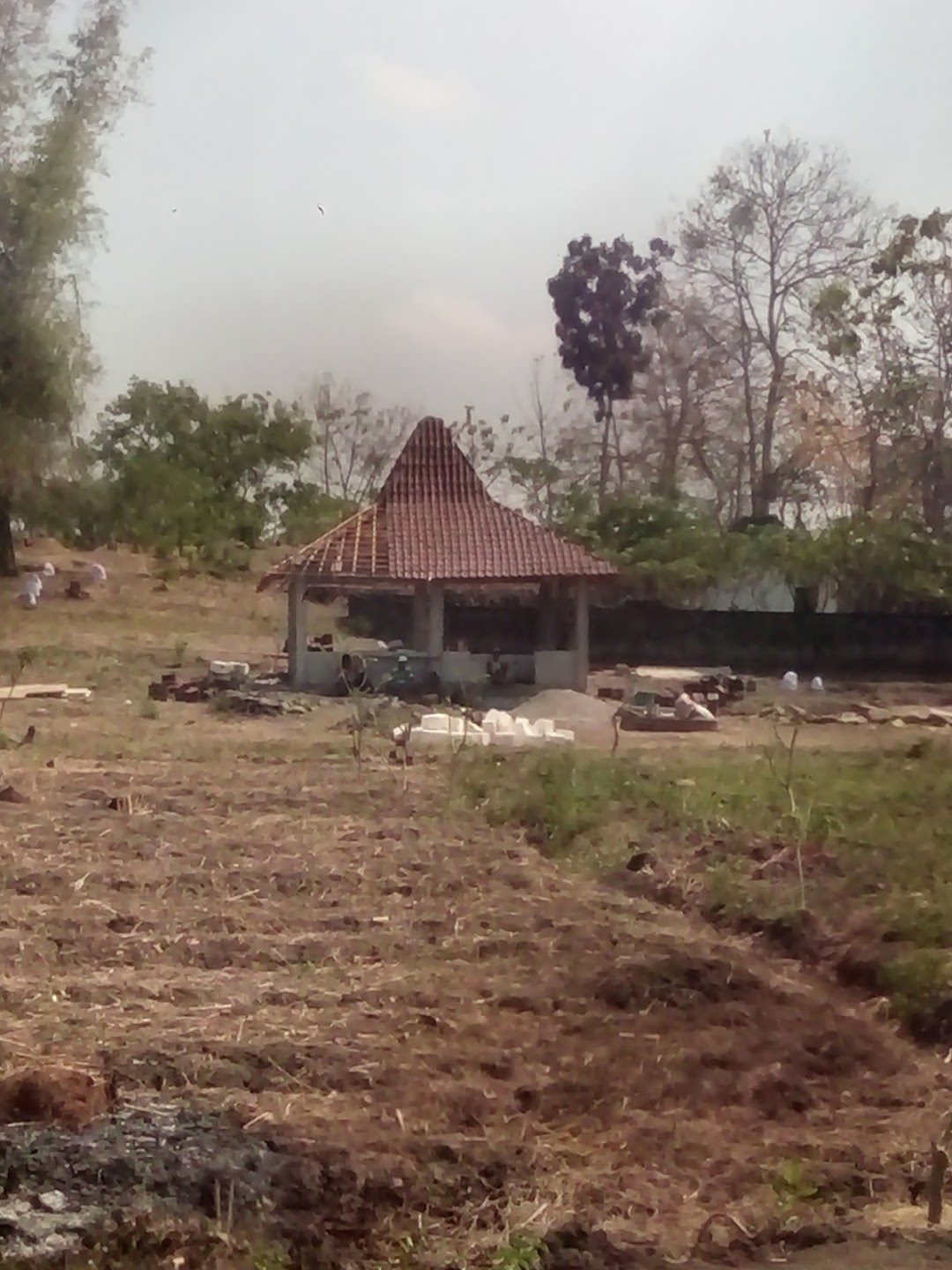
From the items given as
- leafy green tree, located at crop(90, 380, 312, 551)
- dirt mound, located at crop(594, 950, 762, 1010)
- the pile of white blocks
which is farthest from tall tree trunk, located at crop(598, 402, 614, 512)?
dirt mound, located at crop(594, 950, 762, 1010)

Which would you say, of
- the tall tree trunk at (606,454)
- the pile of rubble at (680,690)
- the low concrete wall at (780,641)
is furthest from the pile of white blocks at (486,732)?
the tall tree trunk at (606,454)

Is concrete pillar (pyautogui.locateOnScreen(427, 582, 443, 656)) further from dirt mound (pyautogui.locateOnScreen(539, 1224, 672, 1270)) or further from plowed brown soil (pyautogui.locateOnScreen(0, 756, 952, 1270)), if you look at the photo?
dirt mound (pyautogui.locateOnScreen(539, 1224, 672, 1270))

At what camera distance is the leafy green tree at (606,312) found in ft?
93.2

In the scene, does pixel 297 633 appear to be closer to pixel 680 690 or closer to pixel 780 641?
pixel 680 690

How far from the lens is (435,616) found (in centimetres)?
1536

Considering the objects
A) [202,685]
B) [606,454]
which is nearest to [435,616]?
[202,685]

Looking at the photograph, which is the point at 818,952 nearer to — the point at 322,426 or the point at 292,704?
the point at 292,704

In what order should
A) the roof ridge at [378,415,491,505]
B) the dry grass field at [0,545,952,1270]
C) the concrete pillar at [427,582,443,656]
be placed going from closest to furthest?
the dry grass field at [0,545,952,1270] < the concrete pillar at [427,582,443,656] < the roof ridge at [378,415,491,505]

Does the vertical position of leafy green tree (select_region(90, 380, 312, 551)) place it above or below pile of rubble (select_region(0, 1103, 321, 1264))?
above

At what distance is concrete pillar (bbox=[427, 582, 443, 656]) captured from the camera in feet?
50.1

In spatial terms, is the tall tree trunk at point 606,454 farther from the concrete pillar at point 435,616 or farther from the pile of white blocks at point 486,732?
the pile of white blocks at point 486,732

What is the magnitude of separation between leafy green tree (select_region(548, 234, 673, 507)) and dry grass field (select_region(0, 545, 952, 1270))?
68.5ft

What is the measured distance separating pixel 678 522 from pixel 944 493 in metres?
4.92

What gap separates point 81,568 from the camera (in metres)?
23.5
